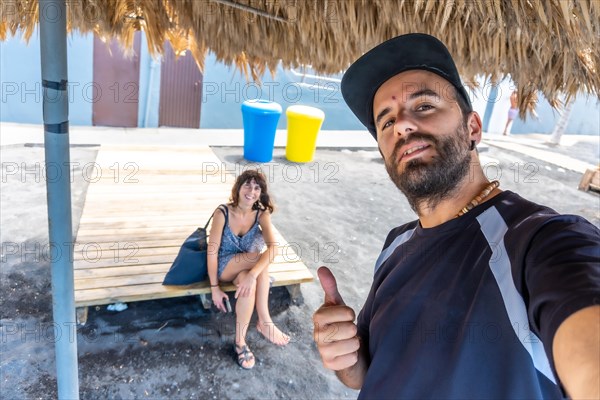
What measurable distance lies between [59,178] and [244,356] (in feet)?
6.14

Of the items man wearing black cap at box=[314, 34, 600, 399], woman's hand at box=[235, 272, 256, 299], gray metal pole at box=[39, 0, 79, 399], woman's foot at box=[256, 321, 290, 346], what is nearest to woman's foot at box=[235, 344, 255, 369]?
woman's foot at box=[256, 321, 290, 346]

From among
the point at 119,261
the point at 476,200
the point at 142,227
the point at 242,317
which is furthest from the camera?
the point at 142,227

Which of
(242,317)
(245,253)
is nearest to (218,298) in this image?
(242,317)

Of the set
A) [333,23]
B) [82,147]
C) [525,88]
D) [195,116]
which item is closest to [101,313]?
[333,23]

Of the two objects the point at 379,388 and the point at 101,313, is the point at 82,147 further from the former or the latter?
the point at 379,388

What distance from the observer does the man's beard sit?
3.84 ft

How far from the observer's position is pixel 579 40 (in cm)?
202

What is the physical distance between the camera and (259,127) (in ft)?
26.5

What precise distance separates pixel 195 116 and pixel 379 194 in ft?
18.2

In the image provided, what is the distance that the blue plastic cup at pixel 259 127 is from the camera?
788 centimetres

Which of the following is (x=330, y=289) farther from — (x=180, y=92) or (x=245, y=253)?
(x=180, y=92)

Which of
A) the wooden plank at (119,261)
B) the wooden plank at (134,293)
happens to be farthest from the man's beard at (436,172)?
the wooden plank at (119,261)

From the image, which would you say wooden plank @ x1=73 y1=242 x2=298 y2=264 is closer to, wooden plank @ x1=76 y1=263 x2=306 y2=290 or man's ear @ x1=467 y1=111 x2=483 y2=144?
wooden plank @ x1=76 y1=263 x2=306 y2=290

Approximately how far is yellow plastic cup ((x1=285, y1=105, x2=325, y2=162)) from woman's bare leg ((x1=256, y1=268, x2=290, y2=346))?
5.46 meters
